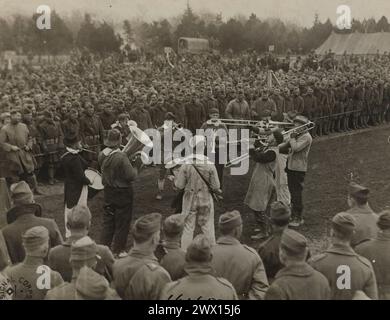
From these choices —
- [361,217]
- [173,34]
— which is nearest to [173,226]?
[361,217]

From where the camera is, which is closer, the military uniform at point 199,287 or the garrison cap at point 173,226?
the military uniform at point 199,287

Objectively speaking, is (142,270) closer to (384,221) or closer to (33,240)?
(33,240)

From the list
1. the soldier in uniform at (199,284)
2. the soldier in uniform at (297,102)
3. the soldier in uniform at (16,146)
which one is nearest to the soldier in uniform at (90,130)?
the soldier in uniform at (16,146)

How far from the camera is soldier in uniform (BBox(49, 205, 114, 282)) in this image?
17.4 ft

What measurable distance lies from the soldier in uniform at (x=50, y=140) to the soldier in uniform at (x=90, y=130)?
667mm

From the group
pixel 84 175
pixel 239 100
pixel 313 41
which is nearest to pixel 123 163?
pixel 84 175

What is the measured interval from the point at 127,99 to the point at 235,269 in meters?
11.1

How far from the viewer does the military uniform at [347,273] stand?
479 cm

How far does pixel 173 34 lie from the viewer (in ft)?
86.0

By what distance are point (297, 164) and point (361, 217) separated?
3.33 m

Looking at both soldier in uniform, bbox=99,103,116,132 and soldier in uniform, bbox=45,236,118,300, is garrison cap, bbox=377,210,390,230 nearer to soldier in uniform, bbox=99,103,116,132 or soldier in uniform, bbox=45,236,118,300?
soldier in uniform, bbox=45,236,118,300

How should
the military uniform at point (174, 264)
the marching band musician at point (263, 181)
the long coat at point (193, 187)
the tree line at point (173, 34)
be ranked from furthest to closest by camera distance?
the tree line at point (173, 34) → the marching band musician at point (263, 181) → the long coat at point (193, 187) → the military uniform at point (174, 264)

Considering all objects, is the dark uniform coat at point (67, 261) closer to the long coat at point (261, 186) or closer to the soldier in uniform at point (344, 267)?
the soldier in uniform at point (344, 267)
